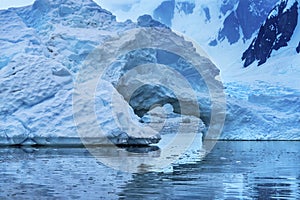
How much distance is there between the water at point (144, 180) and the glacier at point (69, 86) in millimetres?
4219

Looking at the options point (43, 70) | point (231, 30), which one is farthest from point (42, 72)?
point (231, 30)

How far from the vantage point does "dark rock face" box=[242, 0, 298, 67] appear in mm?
Answer: 50188

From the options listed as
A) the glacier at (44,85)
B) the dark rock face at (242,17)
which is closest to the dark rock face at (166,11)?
the dark rock face at (242,17)

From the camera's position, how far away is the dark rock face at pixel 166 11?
71.1m

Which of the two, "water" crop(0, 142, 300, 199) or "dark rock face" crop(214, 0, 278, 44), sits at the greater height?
"dark rock face" crop(214, 0, 278, 44)

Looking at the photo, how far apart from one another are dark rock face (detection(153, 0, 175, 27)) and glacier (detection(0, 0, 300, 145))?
31.9 meters

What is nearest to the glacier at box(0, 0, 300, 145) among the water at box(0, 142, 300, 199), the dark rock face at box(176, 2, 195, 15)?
the water at box(0, 142, 300, 199)

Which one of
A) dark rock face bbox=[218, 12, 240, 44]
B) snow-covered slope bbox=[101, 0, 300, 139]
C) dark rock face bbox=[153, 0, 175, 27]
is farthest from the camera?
dark rock face bbox=[153, 0, 175, 27]

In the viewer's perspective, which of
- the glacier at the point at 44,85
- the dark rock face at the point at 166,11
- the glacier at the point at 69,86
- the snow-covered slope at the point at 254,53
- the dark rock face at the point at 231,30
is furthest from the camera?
the dark rock face at the point at 166,11

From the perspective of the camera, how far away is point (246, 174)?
12.8 metres

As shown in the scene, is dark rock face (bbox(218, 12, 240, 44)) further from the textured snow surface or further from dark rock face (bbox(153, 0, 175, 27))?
the textured snow surface

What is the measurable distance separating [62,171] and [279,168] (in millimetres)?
5497

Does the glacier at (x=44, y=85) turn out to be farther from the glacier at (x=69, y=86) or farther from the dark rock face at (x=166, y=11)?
the dark rock face at (x=166, y=11)

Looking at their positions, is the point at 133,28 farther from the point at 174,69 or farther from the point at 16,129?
the point at 16,129
